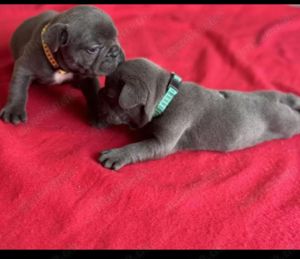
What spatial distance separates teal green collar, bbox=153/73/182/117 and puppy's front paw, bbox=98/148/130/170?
30 cm

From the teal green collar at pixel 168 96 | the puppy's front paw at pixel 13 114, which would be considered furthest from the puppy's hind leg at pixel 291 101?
the puppy's front paw at pixel 13 114

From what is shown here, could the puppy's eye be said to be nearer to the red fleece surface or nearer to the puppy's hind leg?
the red fleece surface

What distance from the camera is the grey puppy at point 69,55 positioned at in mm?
2146

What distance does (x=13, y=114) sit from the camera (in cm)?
233

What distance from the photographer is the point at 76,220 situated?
1829mm

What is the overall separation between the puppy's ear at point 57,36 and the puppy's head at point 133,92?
307 mm

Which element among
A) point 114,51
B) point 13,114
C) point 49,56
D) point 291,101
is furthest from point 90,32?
point 291,101

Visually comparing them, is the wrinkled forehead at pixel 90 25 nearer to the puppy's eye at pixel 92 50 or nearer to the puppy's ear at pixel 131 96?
the puppy's eye at pixel 92 50

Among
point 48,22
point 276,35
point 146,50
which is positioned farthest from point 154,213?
point 276,35

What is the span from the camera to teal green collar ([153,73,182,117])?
2244 millimetres

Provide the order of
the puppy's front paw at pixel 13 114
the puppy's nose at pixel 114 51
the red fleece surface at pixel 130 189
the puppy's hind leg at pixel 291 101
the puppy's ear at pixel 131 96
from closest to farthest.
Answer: the red fleece surface at pixel 130 189
the puppy's ear at pixel 131 96
the puppy's nose at pixel 114 51
the puppy's front paw at pixel 13 114
the puppy's hind leg at pixel 291 101

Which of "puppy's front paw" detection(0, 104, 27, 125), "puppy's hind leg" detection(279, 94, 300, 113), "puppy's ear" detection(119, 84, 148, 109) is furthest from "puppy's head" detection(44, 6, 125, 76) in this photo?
"puppy's hind leg" detection(279, 94, 300, 113)

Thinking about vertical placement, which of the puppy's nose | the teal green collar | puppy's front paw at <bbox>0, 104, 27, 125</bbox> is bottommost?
puppy's front paw at <bbox>0, 104, 27, 125</bbox>
